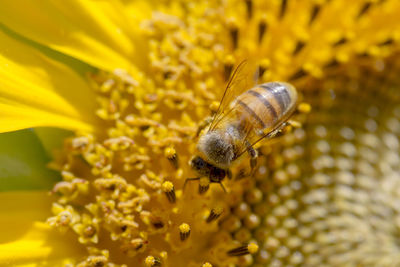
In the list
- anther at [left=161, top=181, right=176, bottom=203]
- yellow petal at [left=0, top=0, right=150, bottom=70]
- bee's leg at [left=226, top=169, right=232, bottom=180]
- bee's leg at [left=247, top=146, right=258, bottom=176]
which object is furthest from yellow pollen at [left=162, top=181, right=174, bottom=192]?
yellow petal at [left=0, top=0, right=150, bottom=70]

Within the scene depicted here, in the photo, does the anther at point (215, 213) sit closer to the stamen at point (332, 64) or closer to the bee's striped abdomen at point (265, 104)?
the bee's striped abdomen at point (265, 104)

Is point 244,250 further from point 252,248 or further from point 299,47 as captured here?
point 299,47

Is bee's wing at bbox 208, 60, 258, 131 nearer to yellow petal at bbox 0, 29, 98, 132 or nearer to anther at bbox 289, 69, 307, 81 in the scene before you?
anther at bbox 289, 69, 307, 81

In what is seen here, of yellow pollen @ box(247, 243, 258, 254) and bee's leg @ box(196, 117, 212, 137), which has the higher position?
bee's leg @ box(196, 117, 212, 137)

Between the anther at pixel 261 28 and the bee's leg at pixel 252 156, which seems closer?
the bee's leg at pixel 252 156

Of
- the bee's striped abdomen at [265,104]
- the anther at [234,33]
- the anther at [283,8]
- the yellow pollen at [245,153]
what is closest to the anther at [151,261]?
the yellow pollen at [245,153]

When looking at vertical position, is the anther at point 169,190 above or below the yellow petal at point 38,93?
below

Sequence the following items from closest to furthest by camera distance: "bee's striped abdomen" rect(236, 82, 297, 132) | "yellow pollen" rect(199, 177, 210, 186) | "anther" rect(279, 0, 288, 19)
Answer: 1. "bee's striped abdomen" rect(236, 82, 297, 132)
2. "yellow pollen" rect(199, 177, 210, 186)
3. "anther" rect(279, 0, 288, 19)
